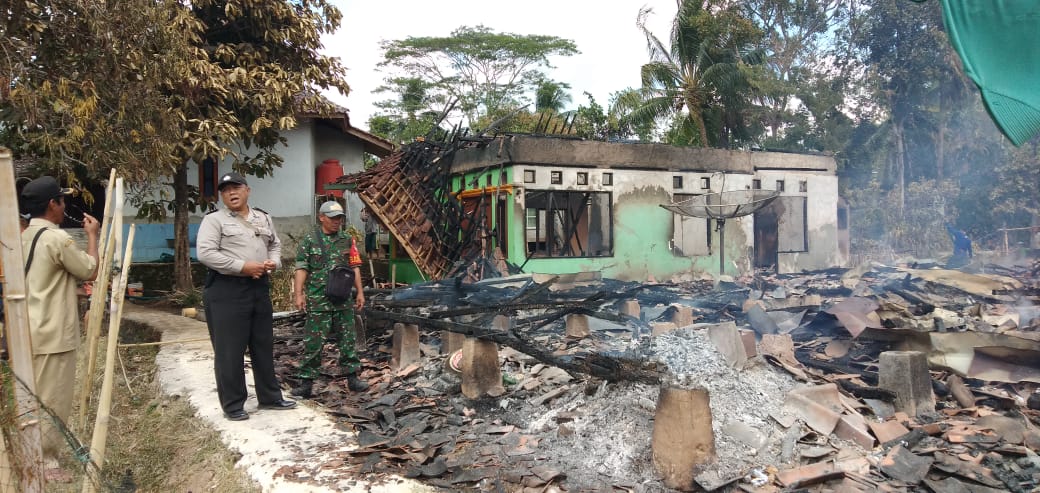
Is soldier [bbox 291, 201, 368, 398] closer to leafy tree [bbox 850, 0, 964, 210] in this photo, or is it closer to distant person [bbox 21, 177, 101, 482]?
distant person [bbox 21, 177, 101, 482]

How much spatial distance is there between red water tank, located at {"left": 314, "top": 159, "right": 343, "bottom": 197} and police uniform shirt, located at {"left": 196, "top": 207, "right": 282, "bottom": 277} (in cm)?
1239

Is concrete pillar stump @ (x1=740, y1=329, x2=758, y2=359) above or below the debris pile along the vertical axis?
above

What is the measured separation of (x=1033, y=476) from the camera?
376 centimetres

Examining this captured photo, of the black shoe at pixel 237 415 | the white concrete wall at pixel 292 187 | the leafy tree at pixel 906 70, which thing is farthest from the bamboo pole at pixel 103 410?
the leafy tree at pixel 906 70

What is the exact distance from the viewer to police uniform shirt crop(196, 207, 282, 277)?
14.6 feet

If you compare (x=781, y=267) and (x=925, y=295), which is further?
(x=781, y=267)

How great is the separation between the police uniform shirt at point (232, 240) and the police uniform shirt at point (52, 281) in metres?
0.73

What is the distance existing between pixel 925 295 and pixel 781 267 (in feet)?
22.6

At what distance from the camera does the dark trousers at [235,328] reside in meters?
4.59

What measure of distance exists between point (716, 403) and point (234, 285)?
3552 mm

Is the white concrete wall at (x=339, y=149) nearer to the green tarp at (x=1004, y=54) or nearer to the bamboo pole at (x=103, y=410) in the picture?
the bamboo pole at (x=103, y=410)

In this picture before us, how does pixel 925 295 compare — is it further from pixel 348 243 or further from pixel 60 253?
pixel 60 253

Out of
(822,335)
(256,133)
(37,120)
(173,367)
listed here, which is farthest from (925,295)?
(37,120)

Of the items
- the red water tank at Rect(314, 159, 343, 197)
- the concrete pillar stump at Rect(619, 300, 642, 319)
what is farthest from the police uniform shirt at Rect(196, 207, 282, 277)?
the red water tank at Rect(314, 159, 343, 197)
